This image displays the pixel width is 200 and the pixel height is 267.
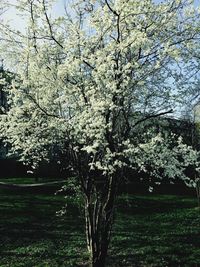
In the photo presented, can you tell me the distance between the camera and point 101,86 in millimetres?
10648

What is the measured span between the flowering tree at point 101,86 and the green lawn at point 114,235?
128 inches

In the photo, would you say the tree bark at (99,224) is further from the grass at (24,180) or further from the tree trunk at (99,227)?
the grass at (24,180)

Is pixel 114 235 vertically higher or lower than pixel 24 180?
lower

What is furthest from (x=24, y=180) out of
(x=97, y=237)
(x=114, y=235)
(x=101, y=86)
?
(x=101, y=86)

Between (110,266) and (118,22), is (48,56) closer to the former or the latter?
(118,22)

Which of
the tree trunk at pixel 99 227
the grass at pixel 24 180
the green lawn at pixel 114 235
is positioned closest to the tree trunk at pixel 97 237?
the tree trunk at pixel 99 227

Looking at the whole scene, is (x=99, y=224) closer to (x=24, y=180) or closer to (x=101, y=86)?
(x=101, y=86)

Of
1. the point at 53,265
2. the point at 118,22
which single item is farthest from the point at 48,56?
the point at 53,265

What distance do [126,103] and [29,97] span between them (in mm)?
2677

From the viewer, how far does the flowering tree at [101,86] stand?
35.0 ft

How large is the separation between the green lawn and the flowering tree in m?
3.26

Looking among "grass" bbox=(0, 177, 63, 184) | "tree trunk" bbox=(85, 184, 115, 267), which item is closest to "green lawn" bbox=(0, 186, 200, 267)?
"tree trunk" bbox=(85, 184, 115, 267)

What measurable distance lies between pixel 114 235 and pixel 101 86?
10.7m

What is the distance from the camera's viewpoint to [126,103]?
1144cm
